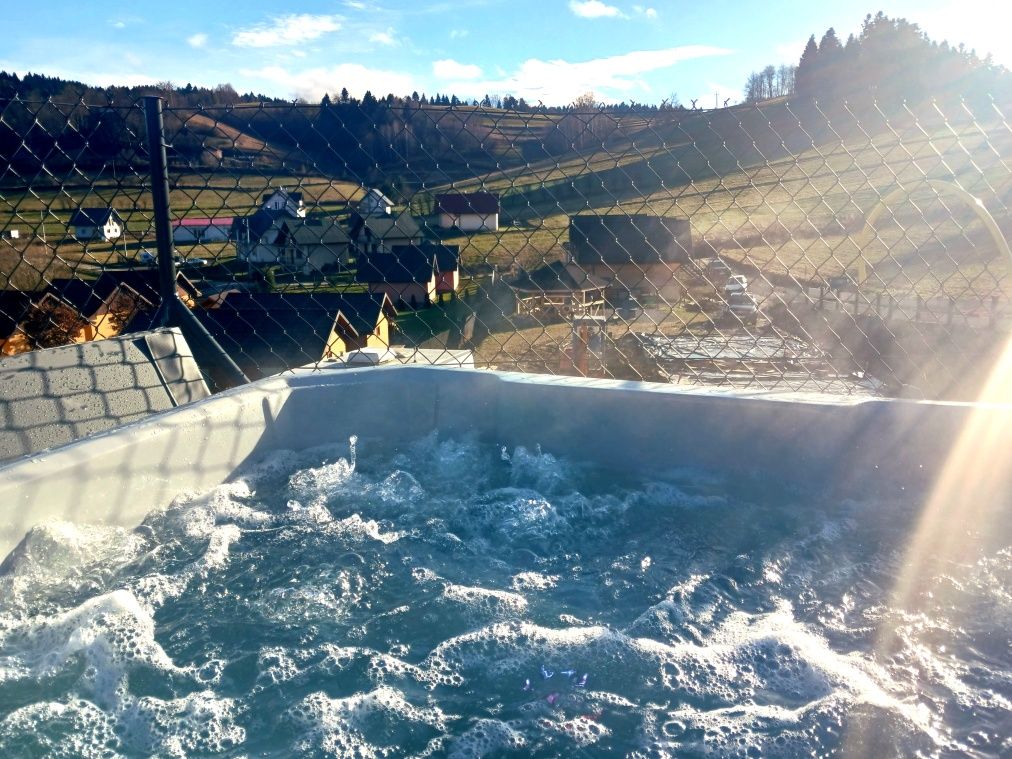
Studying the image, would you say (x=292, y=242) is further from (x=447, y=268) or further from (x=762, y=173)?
(x=762, y=173)

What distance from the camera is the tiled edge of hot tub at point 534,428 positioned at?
2264 millimetres

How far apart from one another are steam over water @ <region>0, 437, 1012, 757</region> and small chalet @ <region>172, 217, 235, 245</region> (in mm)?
1242

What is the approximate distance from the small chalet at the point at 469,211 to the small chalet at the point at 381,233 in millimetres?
164

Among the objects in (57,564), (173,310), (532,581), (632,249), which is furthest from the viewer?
(632,249)

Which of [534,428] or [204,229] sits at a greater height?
[204,229]

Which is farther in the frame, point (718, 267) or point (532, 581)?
point (718, 267)

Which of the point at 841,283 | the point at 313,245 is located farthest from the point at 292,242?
the point at 841,283

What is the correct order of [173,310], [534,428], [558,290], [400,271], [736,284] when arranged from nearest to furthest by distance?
[534,428] → [173,310] → [400,271] → [558,290] → [736,284]

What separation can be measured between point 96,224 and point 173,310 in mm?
538

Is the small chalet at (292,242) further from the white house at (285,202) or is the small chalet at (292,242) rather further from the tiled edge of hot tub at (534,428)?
the tiled edge of hot tub at (534,428)

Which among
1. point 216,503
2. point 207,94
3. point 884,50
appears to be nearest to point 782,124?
point 207,94

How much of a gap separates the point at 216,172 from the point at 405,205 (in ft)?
2.72

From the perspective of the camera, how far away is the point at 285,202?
338cm

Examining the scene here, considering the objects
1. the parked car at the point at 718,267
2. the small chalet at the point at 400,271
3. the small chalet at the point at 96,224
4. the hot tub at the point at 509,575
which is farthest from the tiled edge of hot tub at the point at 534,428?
the parked car at the point at 718,267
